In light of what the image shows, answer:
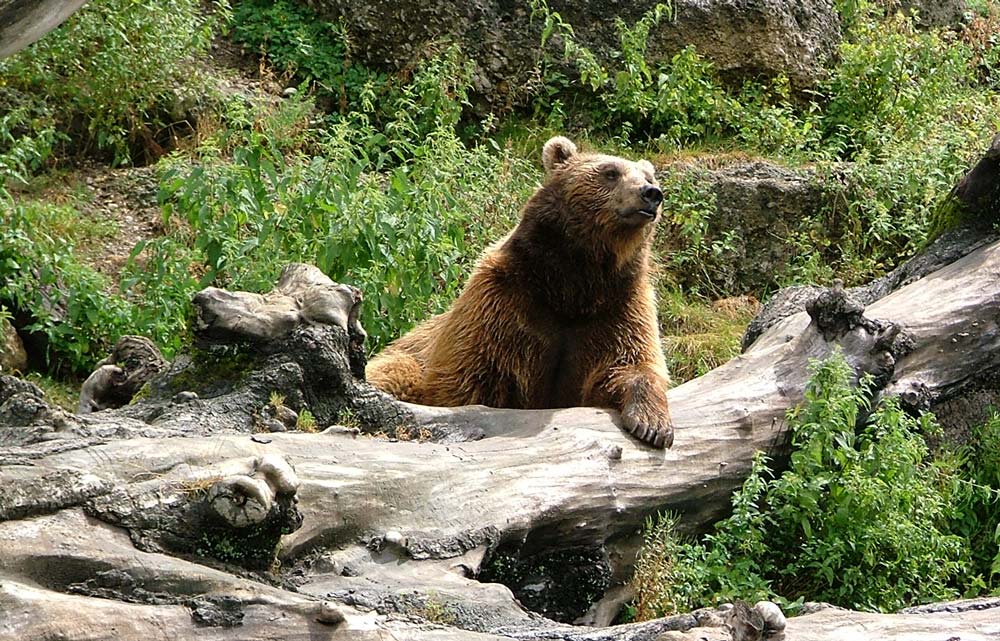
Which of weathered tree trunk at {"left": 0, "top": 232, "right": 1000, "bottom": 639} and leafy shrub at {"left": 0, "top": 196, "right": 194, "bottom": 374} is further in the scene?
leafy shrub at {"left": 0, "top": 196, "right": 194, "bottom": 374}

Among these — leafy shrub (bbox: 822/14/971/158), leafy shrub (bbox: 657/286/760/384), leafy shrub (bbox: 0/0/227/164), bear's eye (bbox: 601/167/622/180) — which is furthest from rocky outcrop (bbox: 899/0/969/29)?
bear's eye (bbox: 601/167/622/180)

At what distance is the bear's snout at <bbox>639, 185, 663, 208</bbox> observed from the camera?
21.9 ft

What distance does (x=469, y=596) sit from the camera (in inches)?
171

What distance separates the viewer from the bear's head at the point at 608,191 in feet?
21.9

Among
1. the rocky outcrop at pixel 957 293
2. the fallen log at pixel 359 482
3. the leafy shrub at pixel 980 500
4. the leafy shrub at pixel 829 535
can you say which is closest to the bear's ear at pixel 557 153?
the rocky outcrop at pixel 957 293

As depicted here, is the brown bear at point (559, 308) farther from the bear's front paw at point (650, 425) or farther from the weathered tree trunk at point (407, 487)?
the bear's front paw at point (650, 425)

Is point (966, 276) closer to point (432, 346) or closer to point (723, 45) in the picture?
point (432, 346)

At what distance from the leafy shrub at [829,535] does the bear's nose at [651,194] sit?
1.35 m

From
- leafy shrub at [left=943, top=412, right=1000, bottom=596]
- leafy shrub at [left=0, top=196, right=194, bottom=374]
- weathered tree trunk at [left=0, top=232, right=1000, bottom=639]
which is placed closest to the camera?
weathered tree trunk at [left=0, top=232, right=1000, bottom=639]

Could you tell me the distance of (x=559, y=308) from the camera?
6.80m

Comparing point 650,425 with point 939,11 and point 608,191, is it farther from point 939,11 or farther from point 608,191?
point 939,11

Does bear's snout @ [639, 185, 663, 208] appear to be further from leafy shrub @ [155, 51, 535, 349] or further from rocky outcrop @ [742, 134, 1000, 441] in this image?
leafy shrub @ [155, 51, 535, 349]

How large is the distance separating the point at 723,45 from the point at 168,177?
5916mm

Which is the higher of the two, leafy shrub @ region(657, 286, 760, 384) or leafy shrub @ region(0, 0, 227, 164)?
leafy shrub @ region(0, 0, 227, 164)
